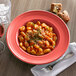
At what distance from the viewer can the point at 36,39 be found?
132 cm

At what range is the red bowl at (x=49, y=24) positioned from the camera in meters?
1.24

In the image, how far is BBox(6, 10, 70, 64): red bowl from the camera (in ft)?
4.07

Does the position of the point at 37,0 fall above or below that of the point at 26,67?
above

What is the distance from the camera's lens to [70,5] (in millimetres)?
1617

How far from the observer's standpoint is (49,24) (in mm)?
1410

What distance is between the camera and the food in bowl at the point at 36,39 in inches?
50.6

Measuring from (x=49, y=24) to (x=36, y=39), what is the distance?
0.68 feet

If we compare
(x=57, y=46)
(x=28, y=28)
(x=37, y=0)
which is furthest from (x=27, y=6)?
(x=57, y=46)

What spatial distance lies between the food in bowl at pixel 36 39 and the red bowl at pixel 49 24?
0.04 metres

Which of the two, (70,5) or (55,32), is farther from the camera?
(70,5)

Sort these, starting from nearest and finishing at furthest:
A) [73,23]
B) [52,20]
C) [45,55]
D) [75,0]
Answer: [45,55] < [52,20] < [73,23] < [75,0]

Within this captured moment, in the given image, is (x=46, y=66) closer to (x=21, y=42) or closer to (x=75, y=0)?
(x=21, y=42)

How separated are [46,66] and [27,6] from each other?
2.19 feet

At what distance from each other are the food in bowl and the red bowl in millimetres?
38
